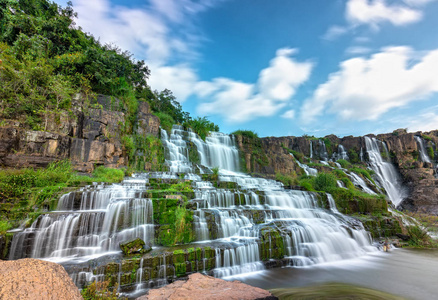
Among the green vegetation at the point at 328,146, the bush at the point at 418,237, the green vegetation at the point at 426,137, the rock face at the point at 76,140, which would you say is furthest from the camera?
the green vegetation at the point at 328,146

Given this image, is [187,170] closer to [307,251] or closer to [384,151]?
[307,251]

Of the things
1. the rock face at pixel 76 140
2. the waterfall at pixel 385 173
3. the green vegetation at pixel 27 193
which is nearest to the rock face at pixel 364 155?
the waterfall at pixel 385 173

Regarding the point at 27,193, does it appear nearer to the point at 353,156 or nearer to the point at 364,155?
the point at 353,156

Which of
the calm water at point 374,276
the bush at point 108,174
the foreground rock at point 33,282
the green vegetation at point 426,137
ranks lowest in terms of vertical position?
the calm water at point 374,276

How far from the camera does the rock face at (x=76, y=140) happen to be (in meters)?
8.18

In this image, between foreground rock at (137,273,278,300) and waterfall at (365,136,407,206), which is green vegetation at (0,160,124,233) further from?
waterfall at (365,136,407,206)

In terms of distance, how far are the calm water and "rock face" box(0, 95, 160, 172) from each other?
9.87 meters

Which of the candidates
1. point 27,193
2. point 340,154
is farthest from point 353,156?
point 27,193

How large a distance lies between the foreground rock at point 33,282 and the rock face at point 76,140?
892cm

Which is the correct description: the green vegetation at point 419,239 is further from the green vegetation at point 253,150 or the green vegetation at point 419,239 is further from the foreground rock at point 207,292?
the green vegetation at point 253,150

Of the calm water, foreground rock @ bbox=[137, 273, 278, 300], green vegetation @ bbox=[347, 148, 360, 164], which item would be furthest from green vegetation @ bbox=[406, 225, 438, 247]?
green vegetation @ bbox=[347, 148, 360, 164]

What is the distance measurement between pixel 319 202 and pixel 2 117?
16538 millimetres

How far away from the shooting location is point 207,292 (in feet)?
10.1

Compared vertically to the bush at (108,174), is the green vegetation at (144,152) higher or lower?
higher
